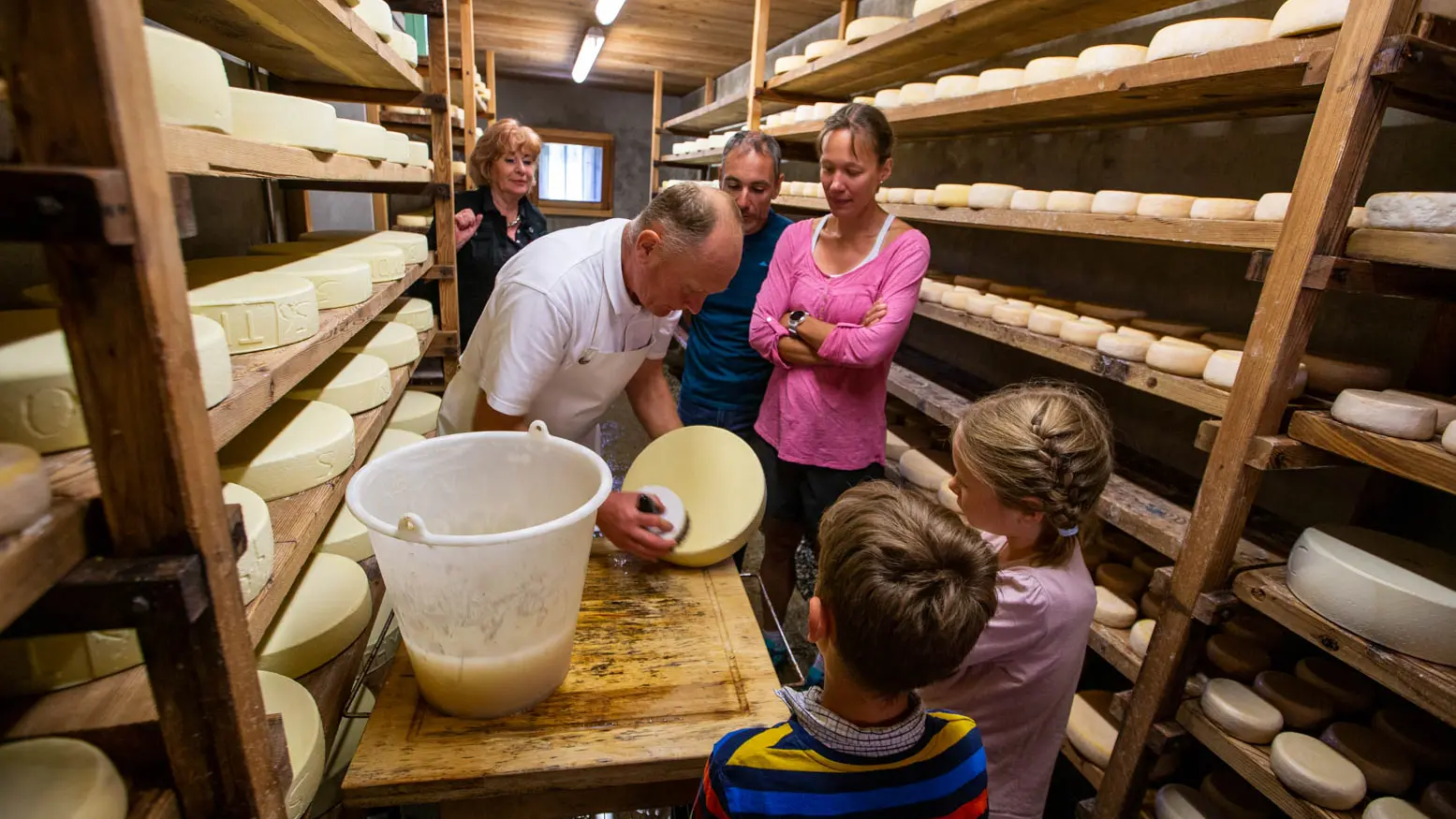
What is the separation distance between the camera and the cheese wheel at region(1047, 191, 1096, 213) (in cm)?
200

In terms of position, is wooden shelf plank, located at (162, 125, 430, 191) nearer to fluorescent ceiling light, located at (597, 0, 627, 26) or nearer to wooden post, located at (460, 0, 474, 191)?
wooden post, located at (460, 0, 474, 191)

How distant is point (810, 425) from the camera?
2.17 m

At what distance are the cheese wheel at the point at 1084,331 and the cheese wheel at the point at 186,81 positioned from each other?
203cm

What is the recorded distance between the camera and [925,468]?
2.49 m

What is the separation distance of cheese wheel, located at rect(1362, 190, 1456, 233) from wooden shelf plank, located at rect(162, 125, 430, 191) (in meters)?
1.83

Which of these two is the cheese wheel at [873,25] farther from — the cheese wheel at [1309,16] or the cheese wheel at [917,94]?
the cheese wheel at [1309,16]

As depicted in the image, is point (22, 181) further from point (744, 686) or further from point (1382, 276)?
point (1382, 276)

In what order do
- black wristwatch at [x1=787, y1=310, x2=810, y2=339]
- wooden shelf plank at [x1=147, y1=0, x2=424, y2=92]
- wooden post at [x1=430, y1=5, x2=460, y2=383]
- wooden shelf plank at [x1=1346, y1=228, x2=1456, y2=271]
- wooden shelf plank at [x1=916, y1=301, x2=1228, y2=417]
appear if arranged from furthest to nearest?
1. wooden post at [x1=430, y1=5, x2=460, y2=383]
2. black wristwatch at [x1=787, y1=310, x2=810, y2=339]
3. wooden shelf plank at [x1=147, y1=0, x2=424, y2=92]
4. wooden shelf plank at [x1=916, y1=301, x2=1228, y2=417]
5. wooden shelf plank at [x1=1346, y1=228, x2=1456, y2=271]

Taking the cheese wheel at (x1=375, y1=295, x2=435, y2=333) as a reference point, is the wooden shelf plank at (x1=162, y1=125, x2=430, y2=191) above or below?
above

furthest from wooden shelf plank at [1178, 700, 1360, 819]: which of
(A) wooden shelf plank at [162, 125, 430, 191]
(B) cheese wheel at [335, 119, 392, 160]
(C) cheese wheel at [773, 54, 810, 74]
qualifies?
(C) cheese wheel at [773, 54, 810, 74]

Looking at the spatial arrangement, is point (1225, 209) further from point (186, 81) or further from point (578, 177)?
point (578, 177)

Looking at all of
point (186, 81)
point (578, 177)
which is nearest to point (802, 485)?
point (186, 81)

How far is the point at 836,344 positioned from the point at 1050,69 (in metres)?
1.03

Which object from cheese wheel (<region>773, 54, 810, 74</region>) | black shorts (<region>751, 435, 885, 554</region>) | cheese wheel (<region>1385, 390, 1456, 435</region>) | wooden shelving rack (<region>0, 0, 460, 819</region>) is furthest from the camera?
cheese wheel (<region>773, 54, 810, 74</region>)
